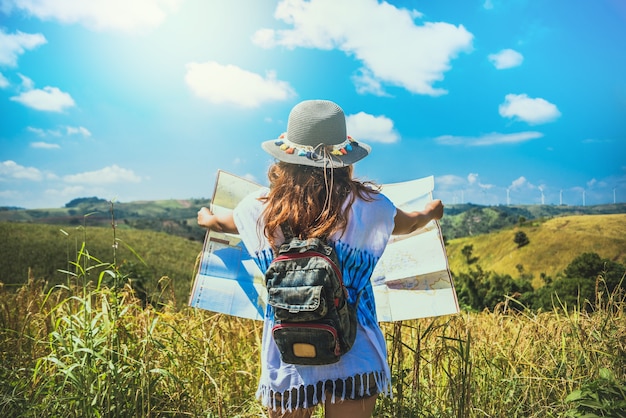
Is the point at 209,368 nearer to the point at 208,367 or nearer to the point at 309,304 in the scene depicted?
the point at 208,367

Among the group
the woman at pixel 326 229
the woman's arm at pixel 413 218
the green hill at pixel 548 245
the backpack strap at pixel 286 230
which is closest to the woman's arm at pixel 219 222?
the woman at pixel 326 229

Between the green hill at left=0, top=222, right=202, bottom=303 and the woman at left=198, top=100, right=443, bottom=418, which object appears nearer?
the woman at left=198, top=100, right=443, bottom=418

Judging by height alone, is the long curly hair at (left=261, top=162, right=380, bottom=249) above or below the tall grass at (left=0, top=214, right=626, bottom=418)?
above

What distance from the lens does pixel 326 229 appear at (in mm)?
1978

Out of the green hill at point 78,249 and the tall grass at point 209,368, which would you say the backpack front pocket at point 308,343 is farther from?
the green hill at point 78,249

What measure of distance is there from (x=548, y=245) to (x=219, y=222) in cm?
2359

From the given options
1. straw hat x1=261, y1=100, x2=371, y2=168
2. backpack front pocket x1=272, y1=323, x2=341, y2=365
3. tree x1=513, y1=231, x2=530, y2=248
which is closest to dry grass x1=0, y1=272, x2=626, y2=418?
backpack front pocket x1=272, y1=323, x2=341, y2=365

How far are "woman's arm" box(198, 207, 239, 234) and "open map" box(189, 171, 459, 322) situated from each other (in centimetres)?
45

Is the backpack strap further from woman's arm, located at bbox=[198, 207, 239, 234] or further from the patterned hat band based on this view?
woman's arm, located at bbox=[198, 207, 239, 234]

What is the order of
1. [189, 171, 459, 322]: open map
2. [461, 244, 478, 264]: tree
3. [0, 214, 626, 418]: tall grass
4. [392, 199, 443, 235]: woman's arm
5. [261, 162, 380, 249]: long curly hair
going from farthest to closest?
[461, 244, 478, 264]: tree < [189, 171, 459, 322]: open map < [0, 214, 626, 418]: tall grass < [392, 199, 443, 235]: woman's arm < [261, 162, 380, 249]: long curly hair

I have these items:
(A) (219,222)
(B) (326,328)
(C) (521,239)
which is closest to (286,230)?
(B) (326,328)

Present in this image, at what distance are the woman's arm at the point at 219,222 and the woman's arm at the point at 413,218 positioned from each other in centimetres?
77

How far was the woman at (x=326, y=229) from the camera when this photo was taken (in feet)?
6.64

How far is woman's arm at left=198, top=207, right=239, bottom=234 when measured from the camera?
8.01ft
